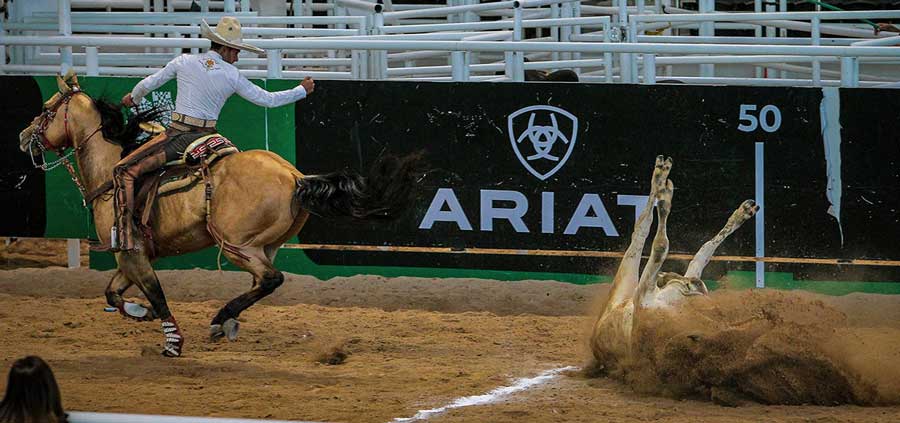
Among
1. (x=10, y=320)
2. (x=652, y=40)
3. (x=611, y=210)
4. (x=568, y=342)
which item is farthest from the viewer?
(x=652, y=40)

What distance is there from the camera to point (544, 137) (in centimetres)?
1065

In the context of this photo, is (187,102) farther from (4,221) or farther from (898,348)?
(898,348)

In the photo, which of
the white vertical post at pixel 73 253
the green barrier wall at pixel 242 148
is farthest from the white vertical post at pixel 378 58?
the white vertical post at pixel 73 253

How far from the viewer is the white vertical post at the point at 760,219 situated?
33.9 ft

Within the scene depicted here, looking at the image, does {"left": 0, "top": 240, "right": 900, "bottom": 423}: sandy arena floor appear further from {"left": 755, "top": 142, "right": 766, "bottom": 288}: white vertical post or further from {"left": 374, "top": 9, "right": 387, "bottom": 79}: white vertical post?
{"left": 374, "top": 9, "right": 387, "bottom": 79}: white vertical post

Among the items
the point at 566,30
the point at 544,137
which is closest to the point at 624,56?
the point at 544,137

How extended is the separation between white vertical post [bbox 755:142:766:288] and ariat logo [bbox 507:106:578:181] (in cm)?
149

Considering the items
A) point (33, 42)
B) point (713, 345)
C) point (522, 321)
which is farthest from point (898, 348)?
point (33, 42)

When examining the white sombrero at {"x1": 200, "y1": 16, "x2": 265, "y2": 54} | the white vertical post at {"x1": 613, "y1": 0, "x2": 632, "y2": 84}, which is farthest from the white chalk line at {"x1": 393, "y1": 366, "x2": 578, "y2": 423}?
the white vertical post at {"x1": 613, "y1": 0, "x2": 632, "y2": 84}

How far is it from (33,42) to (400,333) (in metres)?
4.10

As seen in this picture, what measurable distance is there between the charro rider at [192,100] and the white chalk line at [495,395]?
2.56 m

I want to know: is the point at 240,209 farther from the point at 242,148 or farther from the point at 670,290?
the point at 670,290

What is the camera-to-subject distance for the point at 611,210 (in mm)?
10562

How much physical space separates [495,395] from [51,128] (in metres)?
3.83
